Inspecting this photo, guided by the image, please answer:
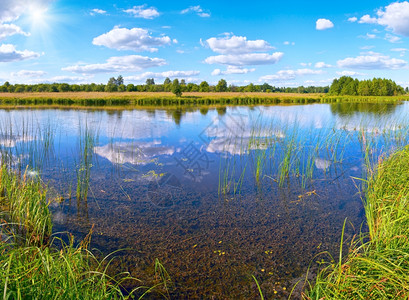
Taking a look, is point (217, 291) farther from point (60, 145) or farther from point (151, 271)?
point (60, 145)

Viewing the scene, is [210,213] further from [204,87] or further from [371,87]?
[371,87]

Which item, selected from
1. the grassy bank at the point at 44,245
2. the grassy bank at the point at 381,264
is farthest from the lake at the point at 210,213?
the grassy bank at the point at 381,264

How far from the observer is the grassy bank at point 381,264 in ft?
7.41

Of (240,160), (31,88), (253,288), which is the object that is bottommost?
(253,288)

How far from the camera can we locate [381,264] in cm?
233

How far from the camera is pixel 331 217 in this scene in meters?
5.30

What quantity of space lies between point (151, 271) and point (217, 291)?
97cm

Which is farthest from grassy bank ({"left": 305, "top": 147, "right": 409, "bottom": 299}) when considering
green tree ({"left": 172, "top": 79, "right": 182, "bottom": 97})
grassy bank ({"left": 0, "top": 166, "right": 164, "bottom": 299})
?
green tree ({"left": 172, "top": 79, "right": 182, "bottom": 97})

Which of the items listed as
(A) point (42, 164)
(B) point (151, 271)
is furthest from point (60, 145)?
(B) point (151, 271)

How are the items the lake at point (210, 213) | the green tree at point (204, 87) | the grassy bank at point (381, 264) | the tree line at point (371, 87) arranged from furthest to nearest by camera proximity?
the green tree at point (204, 87), the tree line at point (371, 87), the lake at point (210, 213), the grassy bank at point (381, 264)

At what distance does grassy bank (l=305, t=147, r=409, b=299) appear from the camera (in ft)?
7.41

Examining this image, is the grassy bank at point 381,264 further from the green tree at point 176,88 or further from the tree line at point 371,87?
the tree line at point 371,87

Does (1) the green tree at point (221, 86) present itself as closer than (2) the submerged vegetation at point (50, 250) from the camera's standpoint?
No

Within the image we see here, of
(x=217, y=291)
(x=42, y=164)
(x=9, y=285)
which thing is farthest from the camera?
(x=42, y=164)
